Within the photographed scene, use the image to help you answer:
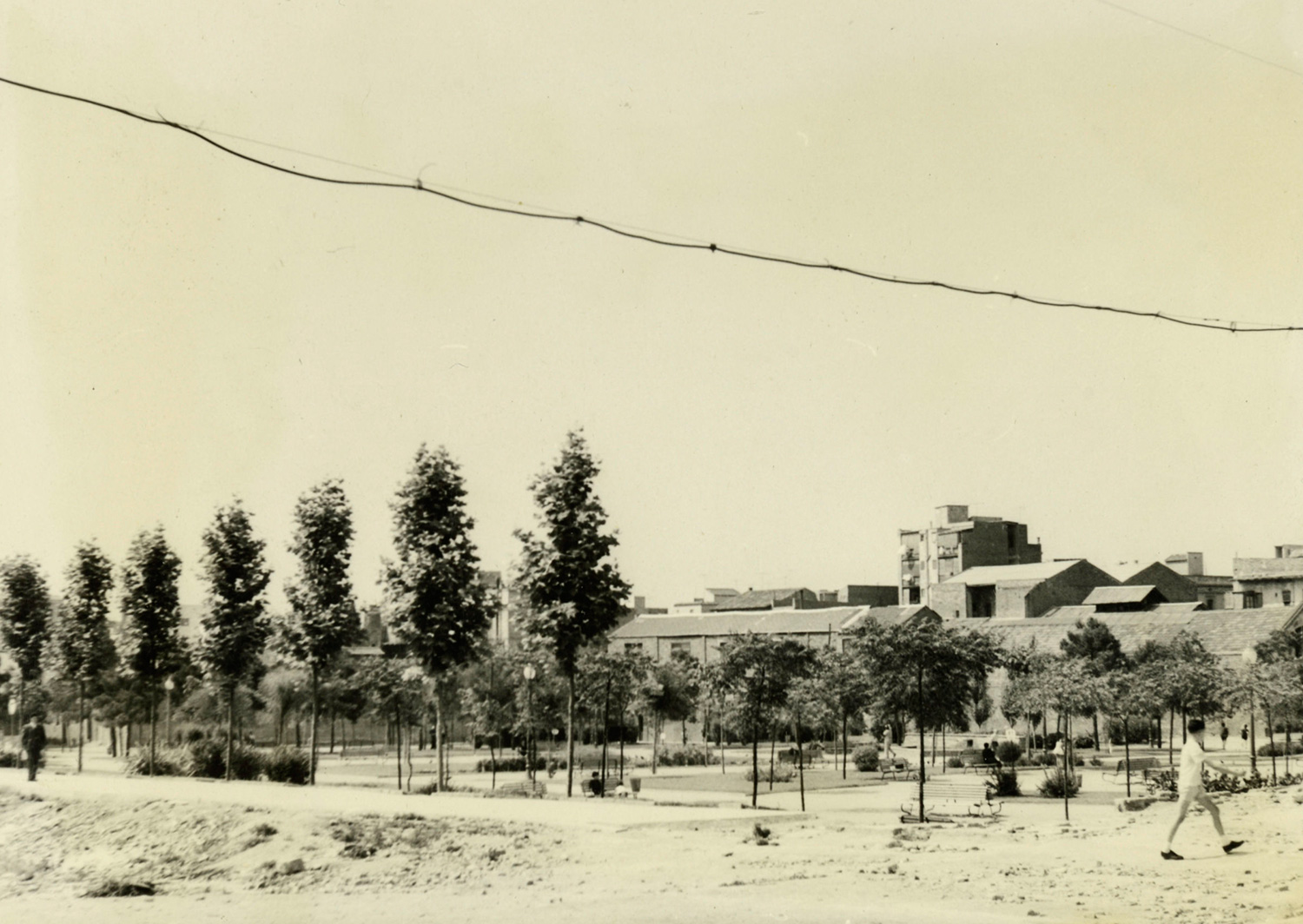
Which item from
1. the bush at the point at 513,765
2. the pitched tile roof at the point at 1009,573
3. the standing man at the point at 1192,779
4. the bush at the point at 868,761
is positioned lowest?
the bush at the point at 513,765

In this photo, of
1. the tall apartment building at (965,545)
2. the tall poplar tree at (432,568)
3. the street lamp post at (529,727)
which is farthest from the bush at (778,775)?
the tall apartment building at (965,545)

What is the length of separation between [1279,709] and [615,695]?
2193 centimetres

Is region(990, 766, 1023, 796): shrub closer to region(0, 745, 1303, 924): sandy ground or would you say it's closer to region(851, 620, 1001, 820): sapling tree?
region(0, 745, 1303, 924): sandy ground

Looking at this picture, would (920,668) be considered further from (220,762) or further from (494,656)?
(494,656)

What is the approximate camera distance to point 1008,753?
47594 millimetres

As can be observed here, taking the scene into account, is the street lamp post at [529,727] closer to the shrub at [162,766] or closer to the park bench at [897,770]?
the shrub at [162,766]

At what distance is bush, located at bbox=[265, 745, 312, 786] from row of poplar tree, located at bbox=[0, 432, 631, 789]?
122 centimetres

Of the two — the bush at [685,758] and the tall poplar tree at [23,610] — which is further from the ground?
the tall poplar tree at [23,610]

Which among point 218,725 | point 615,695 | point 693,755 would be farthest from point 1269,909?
point 218,725

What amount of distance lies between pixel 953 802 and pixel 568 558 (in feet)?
38.0

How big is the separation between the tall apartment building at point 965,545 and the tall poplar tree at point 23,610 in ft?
246

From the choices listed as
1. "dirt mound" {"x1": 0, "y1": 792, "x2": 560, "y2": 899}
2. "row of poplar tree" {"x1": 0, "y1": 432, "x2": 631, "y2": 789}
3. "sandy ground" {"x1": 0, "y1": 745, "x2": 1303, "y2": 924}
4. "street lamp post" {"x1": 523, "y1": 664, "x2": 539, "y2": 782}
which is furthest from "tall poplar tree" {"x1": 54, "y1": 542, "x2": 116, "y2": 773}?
"dirt mound" {"x1": 0, "y1": 792, "x2": 560, "y2": 899}

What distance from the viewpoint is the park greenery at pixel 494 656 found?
2927 centimetres

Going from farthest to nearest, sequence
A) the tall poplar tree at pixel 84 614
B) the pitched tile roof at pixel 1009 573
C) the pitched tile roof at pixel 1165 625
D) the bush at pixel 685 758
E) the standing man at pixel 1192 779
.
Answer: the pitched tile roof at pixel 1009 573 < the pitched tile roof at pixel 1165 625 < the bush at pixel 685 758 < the tall poplar tree at pixel 84 614 < the standing man at pixel 1192 779
